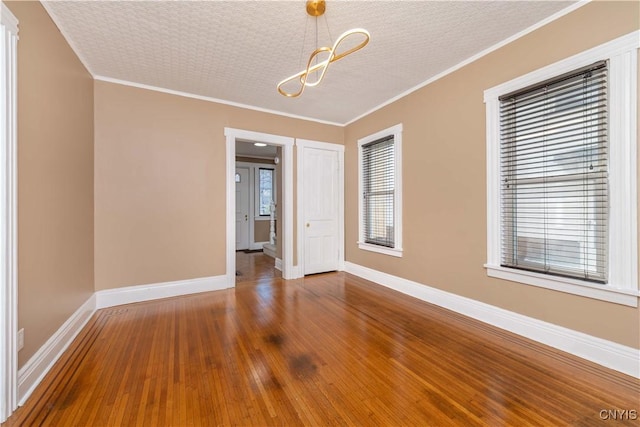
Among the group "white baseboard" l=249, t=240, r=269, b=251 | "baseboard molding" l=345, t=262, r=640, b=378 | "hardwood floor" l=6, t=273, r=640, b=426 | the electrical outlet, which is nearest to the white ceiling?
the electrical outlet

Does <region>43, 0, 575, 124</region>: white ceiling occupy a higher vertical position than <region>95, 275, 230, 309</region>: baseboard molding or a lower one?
higher

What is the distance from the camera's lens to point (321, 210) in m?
4.84

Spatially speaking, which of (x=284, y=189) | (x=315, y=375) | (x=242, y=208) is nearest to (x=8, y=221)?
(x=315, y=375)

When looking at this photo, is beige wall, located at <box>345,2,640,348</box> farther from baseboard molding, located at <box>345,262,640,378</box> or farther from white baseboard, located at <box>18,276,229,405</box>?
white baseboard, located at <box>18,276,229,405</box>

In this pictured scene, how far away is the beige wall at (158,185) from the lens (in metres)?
3.26

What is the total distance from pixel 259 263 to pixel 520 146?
5.00 metres

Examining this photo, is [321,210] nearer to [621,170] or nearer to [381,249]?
[381,249]

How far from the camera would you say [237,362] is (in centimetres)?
208

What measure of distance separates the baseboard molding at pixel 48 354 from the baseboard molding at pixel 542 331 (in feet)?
12.0

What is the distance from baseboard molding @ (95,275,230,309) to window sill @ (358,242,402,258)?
2.29 meters

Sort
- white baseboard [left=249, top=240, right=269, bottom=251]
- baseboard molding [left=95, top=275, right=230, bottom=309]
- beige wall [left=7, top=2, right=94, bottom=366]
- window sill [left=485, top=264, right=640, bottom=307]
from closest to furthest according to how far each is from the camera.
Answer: beige wall [left=7, top=2, right=94, bottom=366]
window sill [left=485, top=264, right=640, bottom=307]
baseboard molding [left=95, top=275, right=230, bottom=309]
white baseboard [left=249, top=240, right=269, bottom=251]

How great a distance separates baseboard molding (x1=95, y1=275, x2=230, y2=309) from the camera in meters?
3.25

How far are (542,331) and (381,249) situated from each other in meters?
2.14

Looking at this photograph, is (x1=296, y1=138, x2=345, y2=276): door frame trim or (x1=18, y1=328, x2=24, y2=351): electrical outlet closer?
(x1=18, y1=328, x2=24, y2=351): electrical outlet
